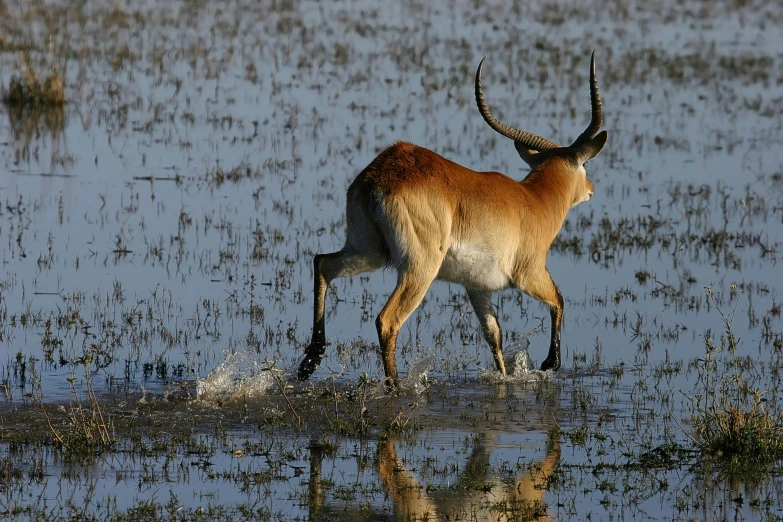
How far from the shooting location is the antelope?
25.0 ft

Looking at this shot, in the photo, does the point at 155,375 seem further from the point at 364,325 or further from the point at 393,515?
the point at 393,515

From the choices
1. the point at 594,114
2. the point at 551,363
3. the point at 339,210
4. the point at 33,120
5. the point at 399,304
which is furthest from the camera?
the point at 33,120

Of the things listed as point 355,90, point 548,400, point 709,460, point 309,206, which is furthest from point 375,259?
point 355,90

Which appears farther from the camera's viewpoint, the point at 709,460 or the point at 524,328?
the point at 524,328

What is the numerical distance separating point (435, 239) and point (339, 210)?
4.69m

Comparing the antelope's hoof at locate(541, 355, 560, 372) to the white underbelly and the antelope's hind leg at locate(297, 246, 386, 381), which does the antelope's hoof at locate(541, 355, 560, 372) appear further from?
the antelope's hind leg at locate(297, 246, 386, 381)

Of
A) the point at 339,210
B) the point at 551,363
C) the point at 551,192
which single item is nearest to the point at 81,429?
the point at 551,363

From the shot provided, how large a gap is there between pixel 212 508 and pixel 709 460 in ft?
8.05

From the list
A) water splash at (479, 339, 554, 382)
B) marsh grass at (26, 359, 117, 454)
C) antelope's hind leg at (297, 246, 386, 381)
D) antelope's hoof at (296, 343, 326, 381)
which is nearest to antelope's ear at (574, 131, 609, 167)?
water splash at (479, 339, 554, 382)

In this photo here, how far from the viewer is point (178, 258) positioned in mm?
10602

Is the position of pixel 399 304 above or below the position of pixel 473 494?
above

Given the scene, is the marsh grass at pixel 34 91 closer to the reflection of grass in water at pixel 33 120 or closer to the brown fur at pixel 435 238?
the reflection of grass in water at pixel 33 120

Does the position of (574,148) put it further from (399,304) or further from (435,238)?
(399,304)

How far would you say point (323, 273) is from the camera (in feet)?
26.5
